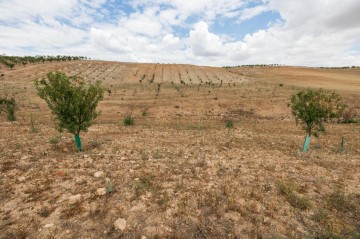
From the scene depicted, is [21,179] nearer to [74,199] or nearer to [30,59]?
[74,199]

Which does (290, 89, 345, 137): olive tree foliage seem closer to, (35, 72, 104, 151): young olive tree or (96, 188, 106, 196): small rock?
(35, 72, 104, 151): young olive tree

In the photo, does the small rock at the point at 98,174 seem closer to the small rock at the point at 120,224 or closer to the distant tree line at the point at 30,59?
the small rock at the point at 120,224

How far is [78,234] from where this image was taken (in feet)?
17.5

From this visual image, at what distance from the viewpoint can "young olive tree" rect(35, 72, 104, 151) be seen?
1019cm

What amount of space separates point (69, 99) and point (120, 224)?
6.97 metres

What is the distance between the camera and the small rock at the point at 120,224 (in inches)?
222

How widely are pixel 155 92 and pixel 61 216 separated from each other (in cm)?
3042

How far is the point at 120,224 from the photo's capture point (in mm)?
5719

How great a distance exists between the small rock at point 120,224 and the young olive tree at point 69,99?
6218 millimetres

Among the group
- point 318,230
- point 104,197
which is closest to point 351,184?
point 318,230

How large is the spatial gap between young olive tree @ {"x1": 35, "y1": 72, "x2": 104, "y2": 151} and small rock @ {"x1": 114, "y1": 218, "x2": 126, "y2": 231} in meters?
6.22

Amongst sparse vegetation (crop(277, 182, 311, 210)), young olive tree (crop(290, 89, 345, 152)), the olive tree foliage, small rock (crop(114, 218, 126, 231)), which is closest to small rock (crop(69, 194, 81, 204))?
small rock (crop(114, 218, 126, 231))

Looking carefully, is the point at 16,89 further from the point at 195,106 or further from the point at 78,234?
the point at 78,234

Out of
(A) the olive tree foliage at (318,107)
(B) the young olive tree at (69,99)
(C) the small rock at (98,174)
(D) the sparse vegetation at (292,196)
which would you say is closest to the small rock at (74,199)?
(C) the small rock at (98,174)
